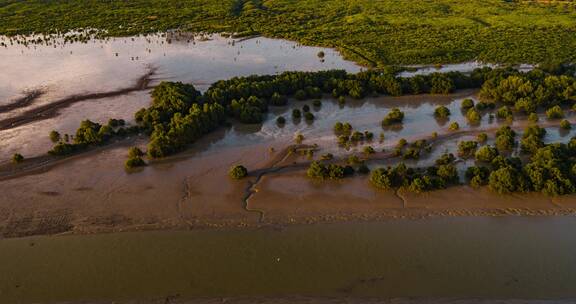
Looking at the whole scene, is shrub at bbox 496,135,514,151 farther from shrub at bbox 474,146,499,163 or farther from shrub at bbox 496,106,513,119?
shrub at bbox 496,106,513,119

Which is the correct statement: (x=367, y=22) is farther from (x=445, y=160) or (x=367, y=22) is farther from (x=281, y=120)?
(x=445, y=160)

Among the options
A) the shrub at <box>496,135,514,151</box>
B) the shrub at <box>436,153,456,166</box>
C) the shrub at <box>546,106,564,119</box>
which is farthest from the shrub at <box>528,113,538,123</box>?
the shrub at <box>436,153,456,166</box>

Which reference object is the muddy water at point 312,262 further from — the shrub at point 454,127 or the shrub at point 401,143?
the shrub at point 454,127

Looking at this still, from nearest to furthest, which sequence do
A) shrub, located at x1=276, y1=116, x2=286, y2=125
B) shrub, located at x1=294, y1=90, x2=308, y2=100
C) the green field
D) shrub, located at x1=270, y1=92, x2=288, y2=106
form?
shrub, located at x1=276, y1=116, x2=286, y2=125, shrub, located at x1=270, y1=92, x2=288, y2=106, shrub, located at x1=294, y1=90, x2=308, y2=100, the green field

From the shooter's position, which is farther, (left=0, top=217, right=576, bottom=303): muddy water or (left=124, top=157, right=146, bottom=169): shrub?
(left=124, top=157, right=146, bottom=169): shrub

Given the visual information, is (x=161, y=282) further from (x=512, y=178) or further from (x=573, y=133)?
(x=573, y=133)

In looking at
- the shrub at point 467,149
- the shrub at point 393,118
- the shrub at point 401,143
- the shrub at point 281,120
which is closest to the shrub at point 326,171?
the shrub at point 401,143

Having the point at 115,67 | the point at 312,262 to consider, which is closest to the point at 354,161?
the point at 312,262

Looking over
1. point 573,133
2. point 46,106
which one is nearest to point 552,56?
point 573,133
